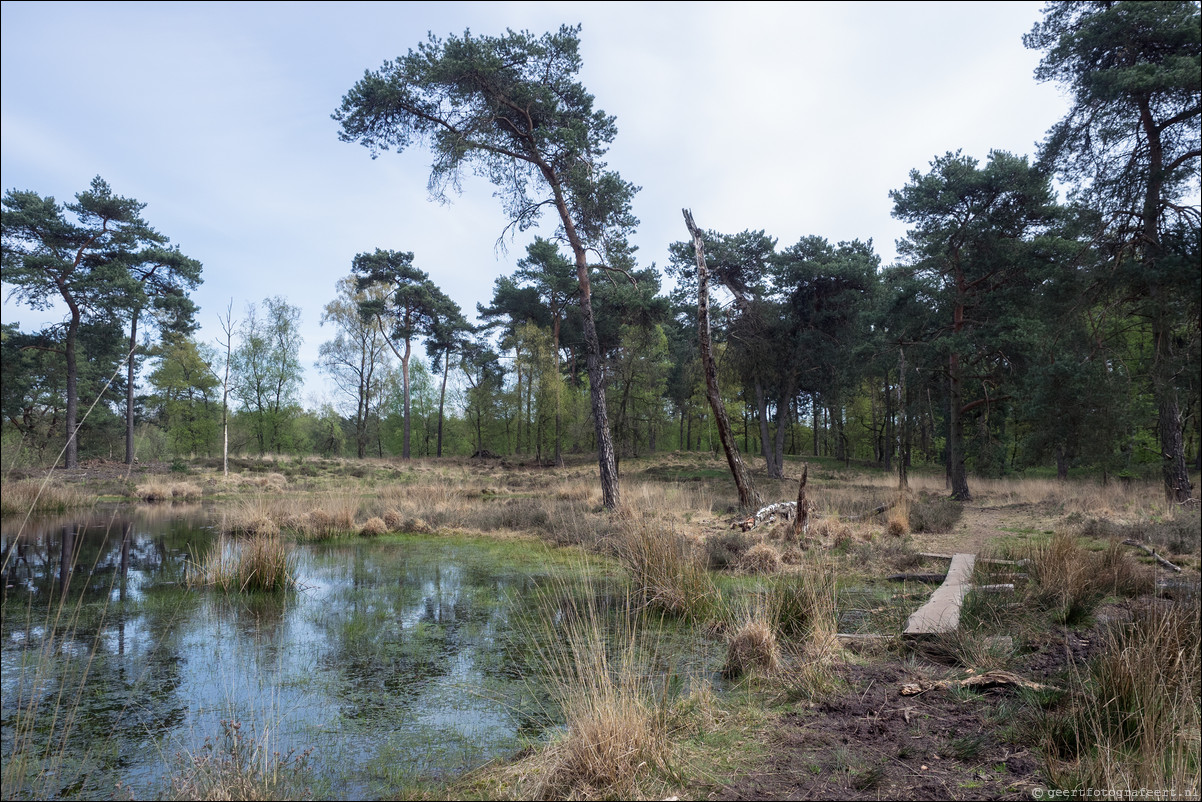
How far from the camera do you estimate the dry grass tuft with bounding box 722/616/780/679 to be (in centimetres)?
418

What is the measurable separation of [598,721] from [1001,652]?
303 cm

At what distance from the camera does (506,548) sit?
419 inches

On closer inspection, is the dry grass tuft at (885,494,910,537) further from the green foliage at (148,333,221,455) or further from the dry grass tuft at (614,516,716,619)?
the green foliage at (148,333,221,455)

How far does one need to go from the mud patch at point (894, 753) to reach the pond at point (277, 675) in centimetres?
119

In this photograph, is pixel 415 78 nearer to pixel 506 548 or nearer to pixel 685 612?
pixel 506 548

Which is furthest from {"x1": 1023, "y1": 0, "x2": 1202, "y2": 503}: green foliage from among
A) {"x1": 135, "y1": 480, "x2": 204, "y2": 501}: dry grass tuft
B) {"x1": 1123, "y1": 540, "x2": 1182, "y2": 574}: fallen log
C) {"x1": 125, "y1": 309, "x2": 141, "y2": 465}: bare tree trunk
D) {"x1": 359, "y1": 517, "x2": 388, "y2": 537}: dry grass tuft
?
{"x1": 125, "y1": 309, "x2": 141, "y2": 465}: bare tree trunk

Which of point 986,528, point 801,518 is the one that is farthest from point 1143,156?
point 801,518

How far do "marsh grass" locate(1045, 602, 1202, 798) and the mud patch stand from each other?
22cm

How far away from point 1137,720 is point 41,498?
20208mm

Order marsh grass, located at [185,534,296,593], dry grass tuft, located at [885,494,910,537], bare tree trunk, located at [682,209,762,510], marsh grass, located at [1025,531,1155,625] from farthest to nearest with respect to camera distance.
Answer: bare tree trunk, located at [682,209,762,510] < dry grass tuft, located at [885,494,910,537] < marsh grass, located at [185,534,296,593] < marsh grass, located at [1025,531,1155,625]

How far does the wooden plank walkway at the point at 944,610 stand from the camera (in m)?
4.70

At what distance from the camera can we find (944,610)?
203 inches

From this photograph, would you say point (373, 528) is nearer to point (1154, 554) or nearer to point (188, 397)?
point (1154, 554)

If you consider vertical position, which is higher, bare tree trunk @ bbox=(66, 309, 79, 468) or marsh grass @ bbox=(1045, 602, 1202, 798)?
bare tree trunk @ bbox=(66, 309, 79, 468)
